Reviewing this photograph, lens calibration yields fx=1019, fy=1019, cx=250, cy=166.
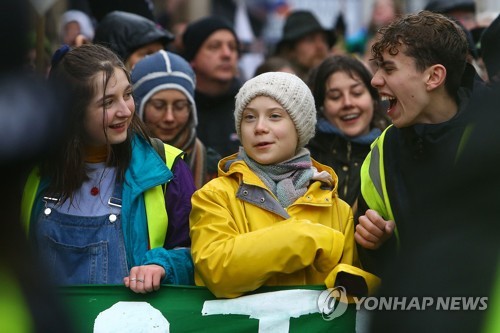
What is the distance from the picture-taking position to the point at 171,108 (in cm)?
624

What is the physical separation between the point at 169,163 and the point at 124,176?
0.24m

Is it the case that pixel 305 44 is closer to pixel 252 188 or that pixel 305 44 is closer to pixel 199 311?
pixel 252 188

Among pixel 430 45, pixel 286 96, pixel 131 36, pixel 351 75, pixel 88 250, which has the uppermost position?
pixel 131 36

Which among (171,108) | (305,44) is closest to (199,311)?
(171,108)

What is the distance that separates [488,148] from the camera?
254 cm

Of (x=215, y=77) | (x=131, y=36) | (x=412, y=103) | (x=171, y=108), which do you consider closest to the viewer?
(x=412, y=103)

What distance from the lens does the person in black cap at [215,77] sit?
7316 millimetres

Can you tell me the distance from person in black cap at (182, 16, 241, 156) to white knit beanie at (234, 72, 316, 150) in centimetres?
215

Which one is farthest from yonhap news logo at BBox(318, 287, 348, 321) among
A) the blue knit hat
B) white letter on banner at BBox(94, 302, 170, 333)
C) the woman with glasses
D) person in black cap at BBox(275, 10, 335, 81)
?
person in black cap at BBox(275, 10, 335, 81)

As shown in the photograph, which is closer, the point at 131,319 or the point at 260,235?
the point at 260,235

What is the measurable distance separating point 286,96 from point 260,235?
882 millimetres

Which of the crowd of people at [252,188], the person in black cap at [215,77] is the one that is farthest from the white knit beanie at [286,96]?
the person in black cap at [215,77]

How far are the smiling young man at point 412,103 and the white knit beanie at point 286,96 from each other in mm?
347

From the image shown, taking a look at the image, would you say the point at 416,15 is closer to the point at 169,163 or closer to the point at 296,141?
the point at 296,141
